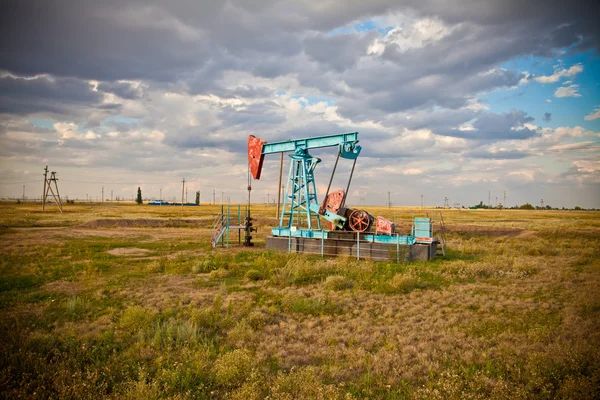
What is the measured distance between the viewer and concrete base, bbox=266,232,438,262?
12.8 meters

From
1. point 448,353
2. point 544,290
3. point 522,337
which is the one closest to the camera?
point 448,353

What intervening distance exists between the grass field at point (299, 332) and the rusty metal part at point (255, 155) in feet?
19.5

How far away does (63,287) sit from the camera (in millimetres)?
8977

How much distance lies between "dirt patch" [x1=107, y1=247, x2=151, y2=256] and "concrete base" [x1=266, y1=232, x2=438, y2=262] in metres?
5.86

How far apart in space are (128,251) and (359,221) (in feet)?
33.4

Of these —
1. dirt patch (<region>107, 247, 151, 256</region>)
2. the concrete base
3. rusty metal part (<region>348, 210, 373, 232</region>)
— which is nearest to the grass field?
the concrete base

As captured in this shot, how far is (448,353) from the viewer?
5215 millimetres

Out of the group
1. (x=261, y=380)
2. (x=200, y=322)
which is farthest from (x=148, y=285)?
(x=261, y=380)

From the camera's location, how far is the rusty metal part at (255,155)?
1608 cm

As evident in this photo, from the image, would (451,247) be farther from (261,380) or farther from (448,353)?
(261,380)

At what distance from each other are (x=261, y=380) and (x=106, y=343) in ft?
A: 9.01

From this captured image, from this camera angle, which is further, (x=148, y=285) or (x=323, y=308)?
(x=148, y=285)

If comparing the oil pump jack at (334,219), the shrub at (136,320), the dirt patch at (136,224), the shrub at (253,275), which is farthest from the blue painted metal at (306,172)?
the dirt patch at (136,224)

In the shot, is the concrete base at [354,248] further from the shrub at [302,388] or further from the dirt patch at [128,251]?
the shrub at [302,388]
